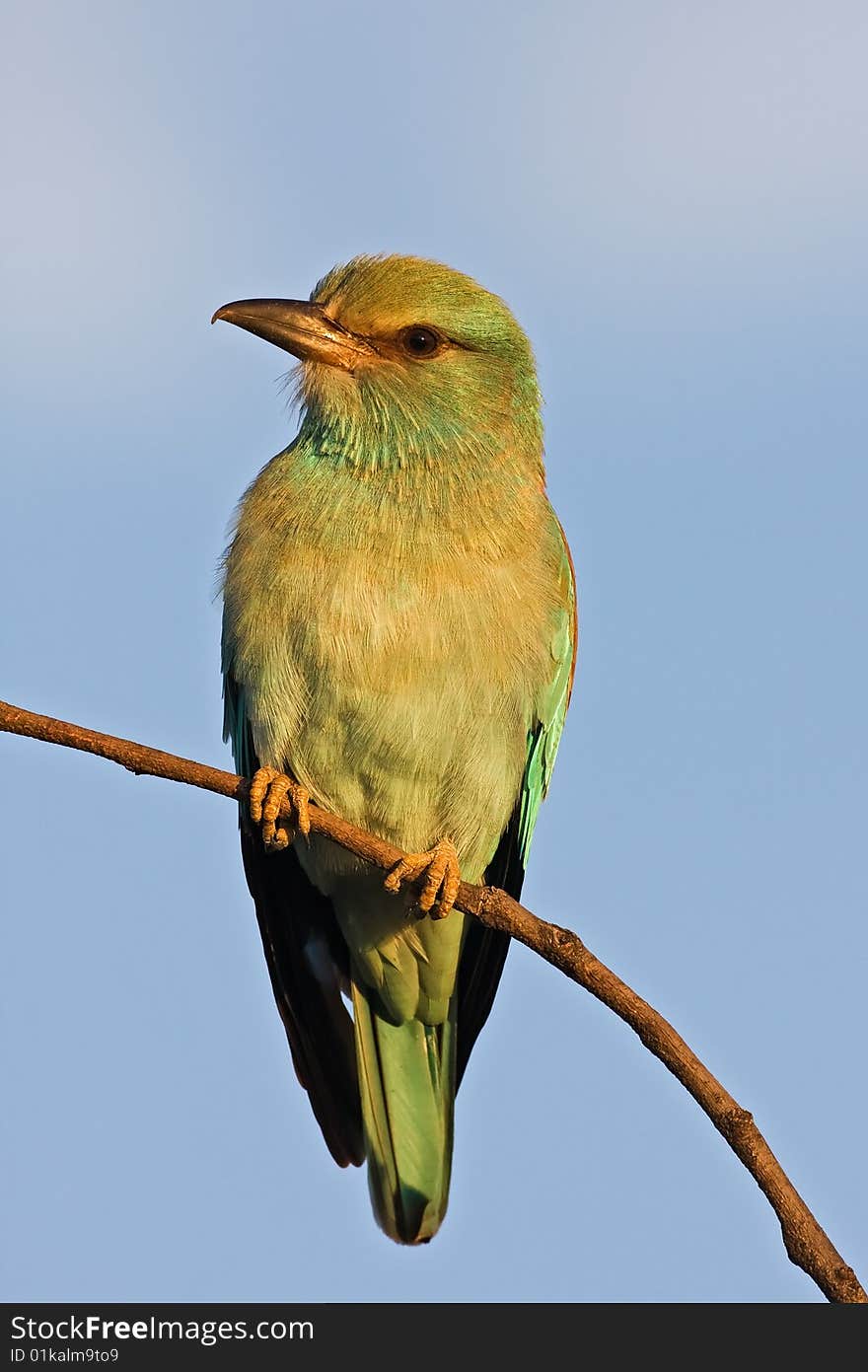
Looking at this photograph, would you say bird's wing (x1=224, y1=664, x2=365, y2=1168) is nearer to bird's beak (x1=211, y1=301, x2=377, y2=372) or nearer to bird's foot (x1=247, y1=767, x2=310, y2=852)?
bird's foot (x1=247, y1=767, x2=310, y2=852)

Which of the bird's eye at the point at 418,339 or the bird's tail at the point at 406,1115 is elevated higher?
the bird's eye at the point at 418,339

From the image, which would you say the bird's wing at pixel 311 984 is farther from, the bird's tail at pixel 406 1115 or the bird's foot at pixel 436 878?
the bird's foot at pixel 436 878

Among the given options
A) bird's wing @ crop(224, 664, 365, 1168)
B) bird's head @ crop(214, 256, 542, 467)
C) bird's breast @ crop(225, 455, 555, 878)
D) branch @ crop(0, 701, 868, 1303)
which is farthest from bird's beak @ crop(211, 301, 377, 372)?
branch @ crop(0, 701, 868, 1303)

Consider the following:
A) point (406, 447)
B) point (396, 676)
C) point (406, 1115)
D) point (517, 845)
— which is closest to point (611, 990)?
point (396, 676)

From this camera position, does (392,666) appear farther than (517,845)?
No

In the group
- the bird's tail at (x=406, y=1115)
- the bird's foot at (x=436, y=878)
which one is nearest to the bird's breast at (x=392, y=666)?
the bird's foot at (x=436, y=878)

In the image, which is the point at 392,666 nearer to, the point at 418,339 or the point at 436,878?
the point at 436,878

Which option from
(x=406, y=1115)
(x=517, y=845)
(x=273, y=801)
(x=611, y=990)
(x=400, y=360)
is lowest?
(x=611, y=990)

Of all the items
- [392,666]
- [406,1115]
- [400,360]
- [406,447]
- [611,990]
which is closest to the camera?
[611,990]
